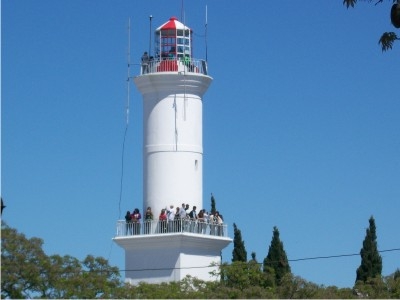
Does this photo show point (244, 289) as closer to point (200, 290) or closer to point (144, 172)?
point (200, 290)

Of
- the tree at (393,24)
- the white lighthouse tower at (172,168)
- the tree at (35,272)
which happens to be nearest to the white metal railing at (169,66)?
the white lighthouse tower at (172,168)

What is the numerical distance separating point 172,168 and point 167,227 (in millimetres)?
2431

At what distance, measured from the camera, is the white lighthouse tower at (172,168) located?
6153 cm

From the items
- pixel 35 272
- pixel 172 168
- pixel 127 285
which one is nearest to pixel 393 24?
pixel 35 272

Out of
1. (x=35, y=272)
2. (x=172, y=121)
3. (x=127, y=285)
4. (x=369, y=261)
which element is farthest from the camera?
(x=369, y=261)

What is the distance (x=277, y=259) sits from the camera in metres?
65.6

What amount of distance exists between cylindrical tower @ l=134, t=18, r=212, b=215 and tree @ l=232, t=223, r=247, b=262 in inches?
204

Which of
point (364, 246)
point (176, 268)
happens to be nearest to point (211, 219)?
point (176, 268)

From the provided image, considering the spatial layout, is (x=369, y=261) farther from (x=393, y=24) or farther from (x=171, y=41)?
(x=393, y=24)

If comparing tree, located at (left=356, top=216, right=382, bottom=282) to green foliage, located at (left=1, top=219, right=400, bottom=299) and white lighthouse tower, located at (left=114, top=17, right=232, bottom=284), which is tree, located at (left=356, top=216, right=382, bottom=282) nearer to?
green foliage, located at (left=1, top=219, right=400, bottom=299)

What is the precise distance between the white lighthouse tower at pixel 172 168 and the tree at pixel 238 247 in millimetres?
5106

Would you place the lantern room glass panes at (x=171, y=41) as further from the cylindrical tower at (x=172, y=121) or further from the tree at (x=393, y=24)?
the tree at (x=393, y=24)

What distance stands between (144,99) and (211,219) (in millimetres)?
5694

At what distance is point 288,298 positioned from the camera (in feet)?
181
